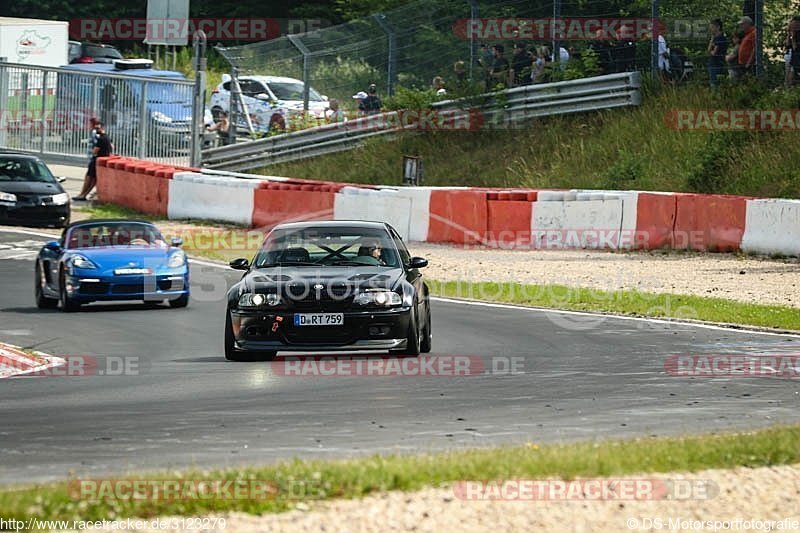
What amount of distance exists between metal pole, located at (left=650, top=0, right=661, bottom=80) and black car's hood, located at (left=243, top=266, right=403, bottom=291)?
54.2 feet

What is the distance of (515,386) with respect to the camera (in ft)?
39.1

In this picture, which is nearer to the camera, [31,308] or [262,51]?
[31,308]

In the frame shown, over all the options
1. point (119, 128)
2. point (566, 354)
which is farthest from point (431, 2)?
point (566, 354)

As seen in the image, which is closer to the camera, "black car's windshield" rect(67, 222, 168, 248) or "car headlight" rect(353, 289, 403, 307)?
"car headlight" rect(353, 289, 403, 307)

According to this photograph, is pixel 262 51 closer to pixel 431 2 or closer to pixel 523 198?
pixel 431 2

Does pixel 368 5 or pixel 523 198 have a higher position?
pixel 368 5

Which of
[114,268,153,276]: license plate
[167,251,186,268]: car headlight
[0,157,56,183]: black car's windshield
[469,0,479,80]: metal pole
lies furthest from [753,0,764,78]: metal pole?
[0,157,56,183]: black car's windshield

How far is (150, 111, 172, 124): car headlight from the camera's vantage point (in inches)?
1449

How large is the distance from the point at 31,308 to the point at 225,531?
1295 cm

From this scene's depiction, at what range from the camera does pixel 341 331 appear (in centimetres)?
1296

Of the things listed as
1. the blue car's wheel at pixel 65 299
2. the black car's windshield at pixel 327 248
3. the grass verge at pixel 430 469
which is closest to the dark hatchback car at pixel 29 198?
the blue car's wheel at pixel 65 299

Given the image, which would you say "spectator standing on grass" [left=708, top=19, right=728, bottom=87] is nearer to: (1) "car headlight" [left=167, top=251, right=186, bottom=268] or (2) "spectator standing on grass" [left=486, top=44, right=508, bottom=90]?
(2) "spectator standing on grass" [left=486, top=44, right=508, bottom=90]

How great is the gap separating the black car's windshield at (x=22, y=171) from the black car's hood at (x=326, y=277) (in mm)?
17328

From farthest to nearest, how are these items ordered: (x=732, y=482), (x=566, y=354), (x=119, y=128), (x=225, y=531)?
(x=119, y=128) → (x=566, y=354) → (x=732, y=482) → (x=225, y=531)
